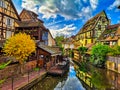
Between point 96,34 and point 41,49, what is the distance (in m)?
28.4

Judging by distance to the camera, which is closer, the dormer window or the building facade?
the building facade

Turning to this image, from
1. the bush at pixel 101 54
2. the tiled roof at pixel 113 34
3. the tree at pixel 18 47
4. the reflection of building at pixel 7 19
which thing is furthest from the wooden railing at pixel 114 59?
the reflection of building at pixel 7 19

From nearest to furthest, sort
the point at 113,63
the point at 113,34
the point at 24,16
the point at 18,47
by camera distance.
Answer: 1. the point at 18,47
2. the point at 113,63
3. the point at 113,34
4. the point at 24,16

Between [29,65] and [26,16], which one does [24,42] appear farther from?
[26,16]

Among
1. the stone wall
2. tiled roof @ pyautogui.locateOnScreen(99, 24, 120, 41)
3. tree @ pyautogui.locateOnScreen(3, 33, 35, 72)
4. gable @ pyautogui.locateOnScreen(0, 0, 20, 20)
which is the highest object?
gable @ pyautogui.locateOnScreen(0, 0, 20, 20)

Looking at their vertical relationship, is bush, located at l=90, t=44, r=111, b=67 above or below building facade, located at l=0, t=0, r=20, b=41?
below

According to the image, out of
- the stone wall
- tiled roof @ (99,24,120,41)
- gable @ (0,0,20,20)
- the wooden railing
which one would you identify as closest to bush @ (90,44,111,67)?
the stone wall

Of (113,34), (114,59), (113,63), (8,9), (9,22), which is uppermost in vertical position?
(8,9)

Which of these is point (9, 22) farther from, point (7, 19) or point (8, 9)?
point (8, 9)

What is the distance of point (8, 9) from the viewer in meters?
30.0

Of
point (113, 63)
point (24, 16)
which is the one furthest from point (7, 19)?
point (113, 63)

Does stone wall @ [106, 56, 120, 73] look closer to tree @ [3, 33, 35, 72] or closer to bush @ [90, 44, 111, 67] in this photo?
bush @ [90, 44, 111, 67]

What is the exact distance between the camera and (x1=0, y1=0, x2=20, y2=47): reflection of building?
28.0 metres

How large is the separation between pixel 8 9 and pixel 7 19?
1.78 m
